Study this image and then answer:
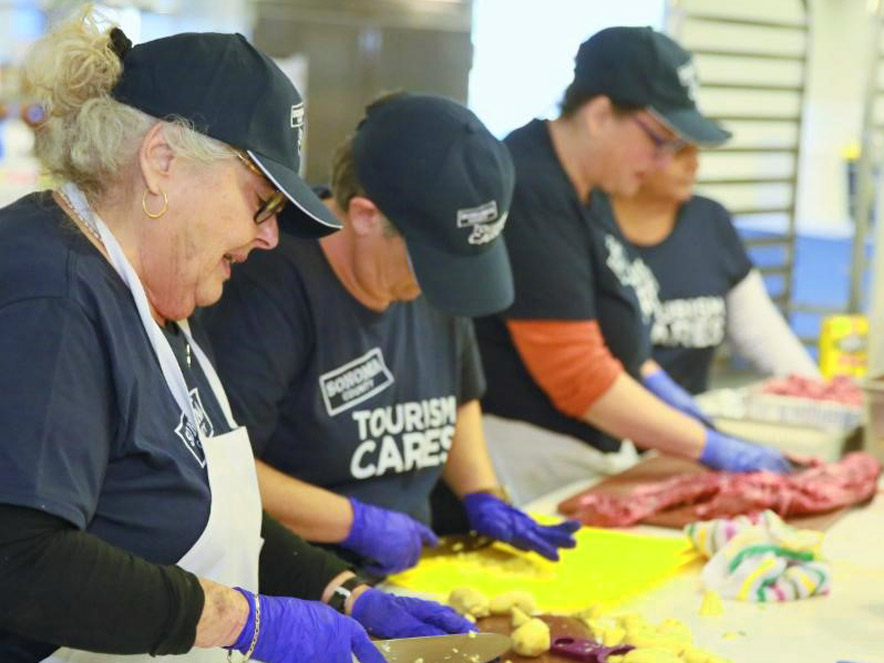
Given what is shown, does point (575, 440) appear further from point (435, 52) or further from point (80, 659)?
point (435, 52)

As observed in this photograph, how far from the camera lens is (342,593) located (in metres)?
1.96

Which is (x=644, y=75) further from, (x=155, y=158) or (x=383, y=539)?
(x=155, y=158)

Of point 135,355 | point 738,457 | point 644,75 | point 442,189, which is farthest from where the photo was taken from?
point 738,457

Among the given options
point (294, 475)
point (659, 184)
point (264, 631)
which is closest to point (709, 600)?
point (294, 475)

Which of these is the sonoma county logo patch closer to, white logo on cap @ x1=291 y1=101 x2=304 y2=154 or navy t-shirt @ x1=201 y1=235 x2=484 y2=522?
navy t-shirt @ x1=201 y1=235 x2=484 y2=522

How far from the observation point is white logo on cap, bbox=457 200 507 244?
2.09 metres

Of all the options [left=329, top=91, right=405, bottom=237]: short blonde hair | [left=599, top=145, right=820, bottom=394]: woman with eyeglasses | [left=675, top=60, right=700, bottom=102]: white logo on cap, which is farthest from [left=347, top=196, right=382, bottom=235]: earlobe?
[left=599, top=145, right=820, bottom=394]: woman with eyeglasses

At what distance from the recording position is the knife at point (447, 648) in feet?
5.92

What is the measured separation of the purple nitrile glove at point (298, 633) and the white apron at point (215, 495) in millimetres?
101

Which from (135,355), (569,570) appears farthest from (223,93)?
(569,570)

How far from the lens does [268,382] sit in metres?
2.09

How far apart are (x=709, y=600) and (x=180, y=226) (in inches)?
45.3

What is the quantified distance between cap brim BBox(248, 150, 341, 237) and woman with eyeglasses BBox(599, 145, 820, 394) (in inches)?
69.8

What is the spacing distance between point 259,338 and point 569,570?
737mm
